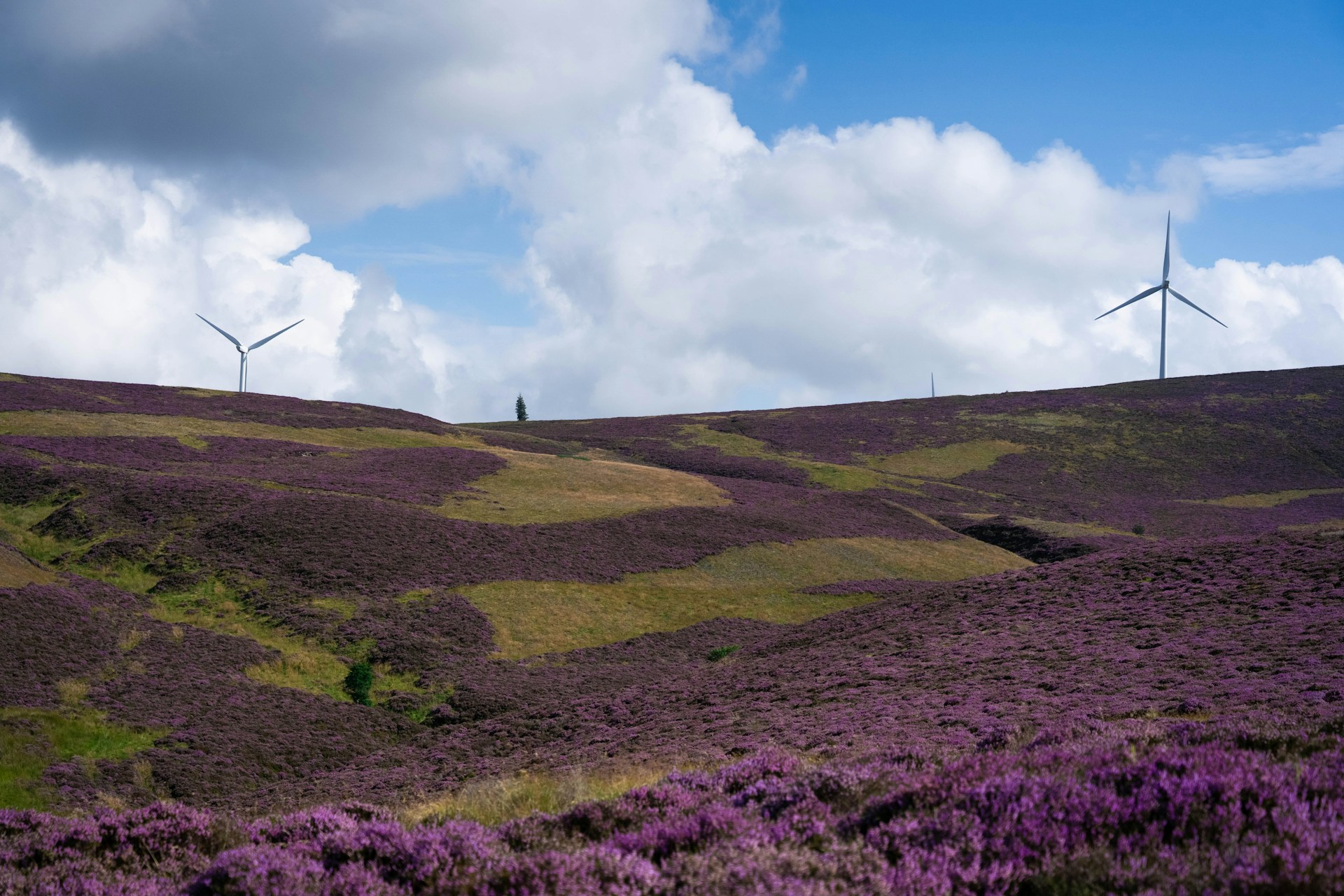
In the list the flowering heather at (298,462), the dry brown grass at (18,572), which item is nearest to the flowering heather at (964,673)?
the dry brown grass at (18,572)

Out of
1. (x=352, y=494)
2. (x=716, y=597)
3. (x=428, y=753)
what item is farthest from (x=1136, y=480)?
(x=428, y=753)

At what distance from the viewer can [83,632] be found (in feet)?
95.9

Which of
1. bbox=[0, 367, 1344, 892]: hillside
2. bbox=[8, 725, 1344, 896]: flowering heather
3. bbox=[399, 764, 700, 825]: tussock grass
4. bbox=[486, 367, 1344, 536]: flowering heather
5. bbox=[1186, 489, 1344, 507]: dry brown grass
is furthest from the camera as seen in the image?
bbox=[1186, 489, 1344, 507]: dry brown grass

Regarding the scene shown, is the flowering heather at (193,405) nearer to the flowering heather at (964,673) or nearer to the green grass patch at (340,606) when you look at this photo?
the green grass patch at (340,606)

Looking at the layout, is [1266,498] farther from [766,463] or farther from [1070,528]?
[766,463]

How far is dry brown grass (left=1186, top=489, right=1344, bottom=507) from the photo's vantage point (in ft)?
267

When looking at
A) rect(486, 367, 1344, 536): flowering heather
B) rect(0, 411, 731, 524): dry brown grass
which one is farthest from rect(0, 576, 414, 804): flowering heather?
rect(486, 367, 1344, 536): flowering heather

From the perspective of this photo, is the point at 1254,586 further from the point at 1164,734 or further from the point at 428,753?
the point at 428,753

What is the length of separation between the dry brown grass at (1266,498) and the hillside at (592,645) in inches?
317

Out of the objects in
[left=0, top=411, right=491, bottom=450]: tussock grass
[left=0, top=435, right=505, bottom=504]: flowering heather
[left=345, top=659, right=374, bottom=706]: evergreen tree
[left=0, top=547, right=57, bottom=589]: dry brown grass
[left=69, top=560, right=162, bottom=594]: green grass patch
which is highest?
[left=0, top=411, right=491, bottom=450]: tussock grass

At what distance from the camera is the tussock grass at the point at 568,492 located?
50.7m

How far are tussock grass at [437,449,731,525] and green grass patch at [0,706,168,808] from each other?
23.9 m

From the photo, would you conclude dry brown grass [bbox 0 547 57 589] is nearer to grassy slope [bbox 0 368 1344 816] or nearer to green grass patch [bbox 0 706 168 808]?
grassy slope [bbox 0 368 1344 816]

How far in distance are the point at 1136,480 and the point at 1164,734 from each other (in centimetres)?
8871
